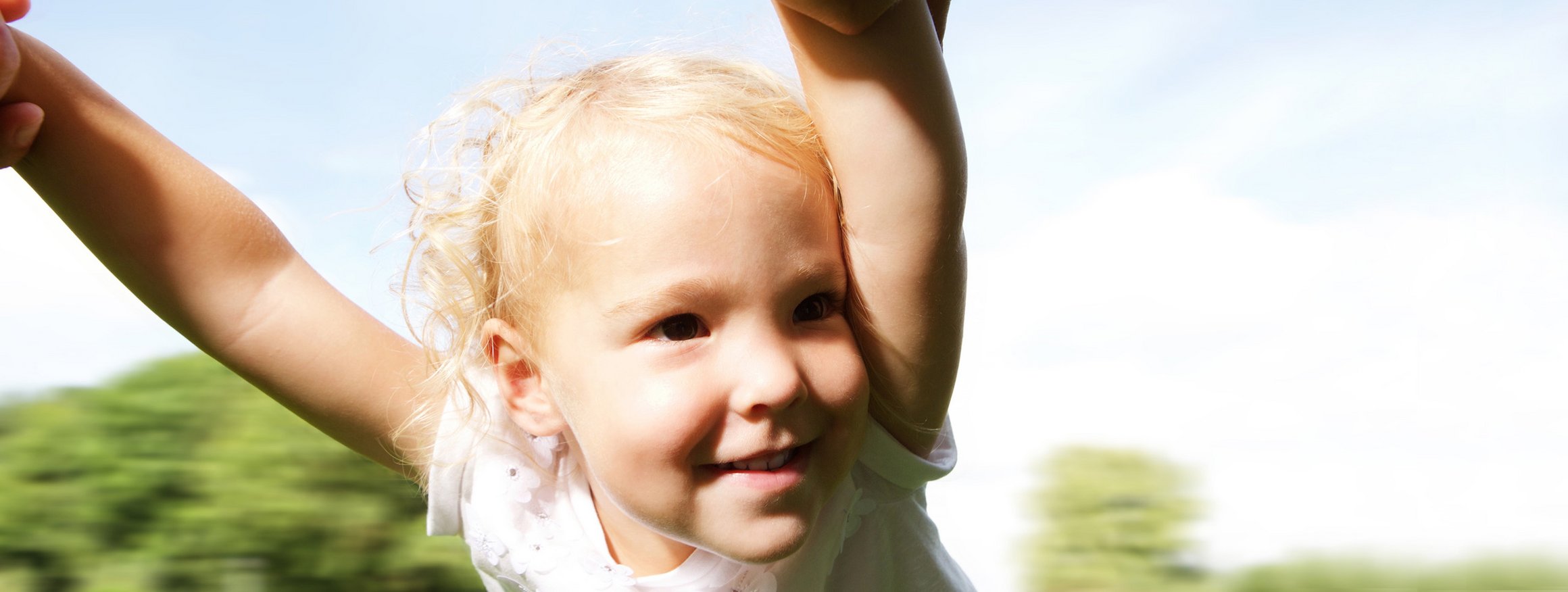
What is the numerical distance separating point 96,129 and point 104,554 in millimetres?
1430

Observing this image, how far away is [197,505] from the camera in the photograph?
2367 mm

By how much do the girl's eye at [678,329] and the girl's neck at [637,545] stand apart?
0.37 metres

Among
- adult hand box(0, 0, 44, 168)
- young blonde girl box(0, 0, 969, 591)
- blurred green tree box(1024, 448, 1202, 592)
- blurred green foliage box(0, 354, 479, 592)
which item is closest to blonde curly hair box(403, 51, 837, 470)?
young blonde girl box(0, 0, 969, 591)

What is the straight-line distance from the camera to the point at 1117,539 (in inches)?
102

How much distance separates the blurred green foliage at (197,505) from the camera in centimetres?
234

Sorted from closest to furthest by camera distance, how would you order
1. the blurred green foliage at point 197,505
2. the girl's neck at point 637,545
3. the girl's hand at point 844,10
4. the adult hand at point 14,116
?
the girl's hand at point 844,10, the adult hand at point 14,116, the girl's neck at point 637,545, the blurred green foliage at point 197,505

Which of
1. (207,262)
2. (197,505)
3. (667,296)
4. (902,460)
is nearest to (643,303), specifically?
(667,296)

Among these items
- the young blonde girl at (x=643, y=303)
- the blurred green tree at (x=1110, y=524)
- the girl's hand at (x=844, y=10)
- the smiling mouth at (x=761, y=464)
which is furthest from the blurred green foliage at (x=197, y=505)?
the girl's hand at (x=844, y=10)

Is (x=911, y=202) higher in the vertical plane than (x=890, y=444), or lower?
higher

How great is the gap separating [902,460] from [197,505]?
1.73 meters

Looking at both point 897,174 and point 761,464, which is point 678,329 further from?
point 897,174

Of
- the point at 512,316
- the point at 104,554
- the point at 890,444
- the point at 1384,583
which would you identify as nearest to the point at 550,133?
the point at 512,316

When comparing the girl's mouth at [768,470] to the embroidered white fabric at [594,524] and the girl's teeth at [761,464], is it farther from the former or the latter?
the embroidered white fabric at [594,524]

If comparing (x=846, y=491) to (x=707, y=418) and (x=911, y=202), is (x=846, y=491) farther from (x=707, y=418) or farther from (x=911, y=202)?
(x=911, y=202)
